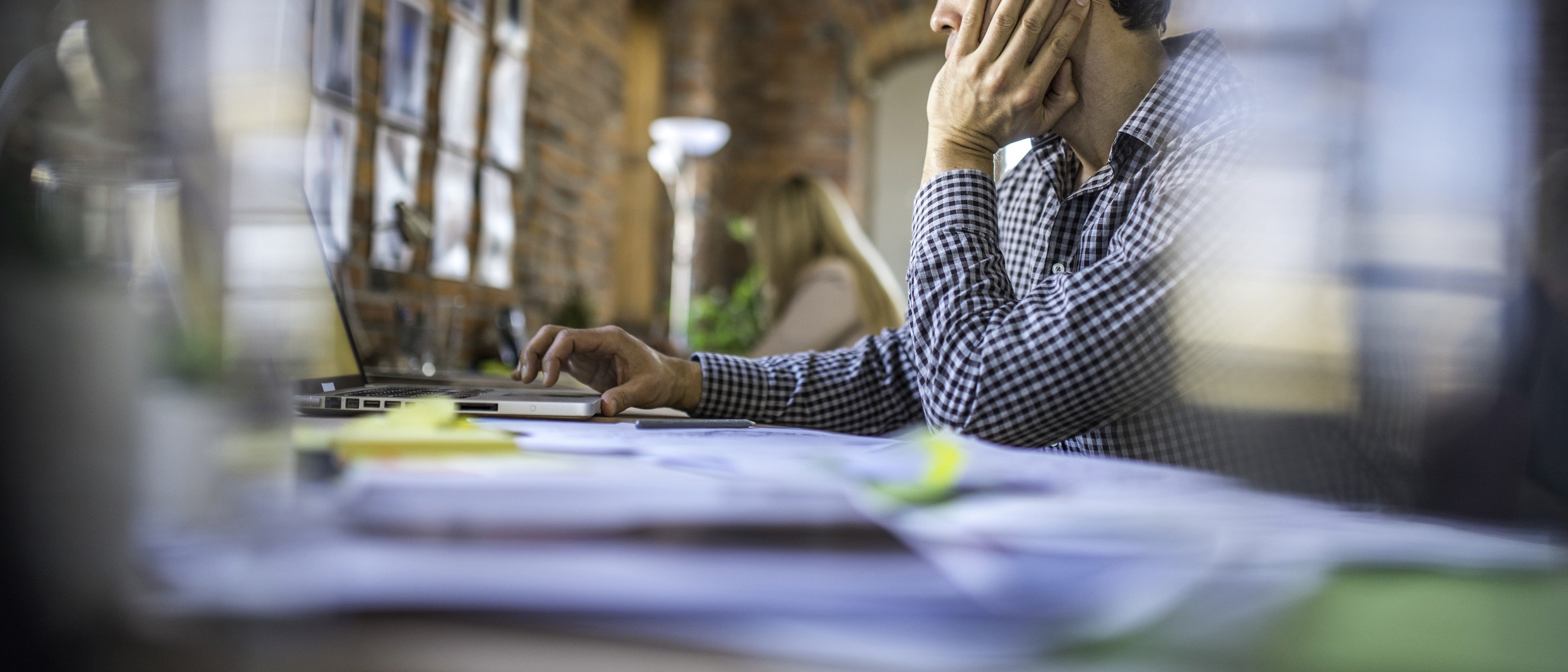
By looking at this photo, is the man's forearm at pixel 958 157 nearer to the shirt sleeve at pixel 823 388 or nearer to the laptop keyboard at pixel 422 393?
the shirt sleeve at pixel 823 388

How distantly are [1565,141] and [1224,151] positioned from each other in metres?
0.64

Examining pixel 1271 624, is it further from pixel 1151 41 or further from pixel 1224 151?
pixel 1151 41

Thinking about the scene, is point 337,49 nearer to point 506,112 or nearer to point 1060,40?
point 506,112

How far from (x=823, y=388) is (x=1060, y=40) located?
447 mm

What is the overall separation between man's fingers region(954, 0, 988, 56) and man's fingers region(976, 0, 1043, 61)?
15mm

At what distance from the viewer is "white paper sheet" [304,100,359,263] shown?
2.11 m

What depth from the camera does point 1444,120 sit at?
1.50 m

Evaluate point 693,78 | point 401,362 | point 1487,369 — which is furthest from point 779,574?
point 693,78

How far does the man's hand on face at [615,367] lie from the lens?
992 mm

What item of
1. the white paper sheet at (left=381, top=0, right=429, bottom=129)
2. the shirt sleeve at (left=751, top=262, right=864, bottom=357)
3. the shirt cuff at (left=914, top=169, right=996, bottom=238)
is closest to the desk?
the shirt cuff at (left=914, top=169, right=996, bottom=238)

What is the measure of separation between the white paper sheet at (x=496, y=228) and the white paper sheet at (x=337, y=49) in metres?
0.78

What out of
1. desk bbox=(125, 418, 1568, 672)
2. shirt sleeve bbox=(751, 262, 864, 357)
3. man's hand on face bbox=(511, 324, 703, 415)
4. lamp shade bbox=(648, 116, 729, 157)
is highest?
lamp shade bbox=(648, 116, 729, 157)

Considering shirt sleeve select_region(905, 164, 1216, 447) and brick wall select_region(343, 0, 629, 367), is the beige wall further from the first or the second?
shirt sleeve select_region(905, 164, 1216, 447)

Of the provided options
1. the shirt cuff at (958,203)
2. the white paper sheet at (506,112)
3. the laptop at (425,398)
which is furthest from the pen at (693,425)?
the white paper sheet at (506,112)
